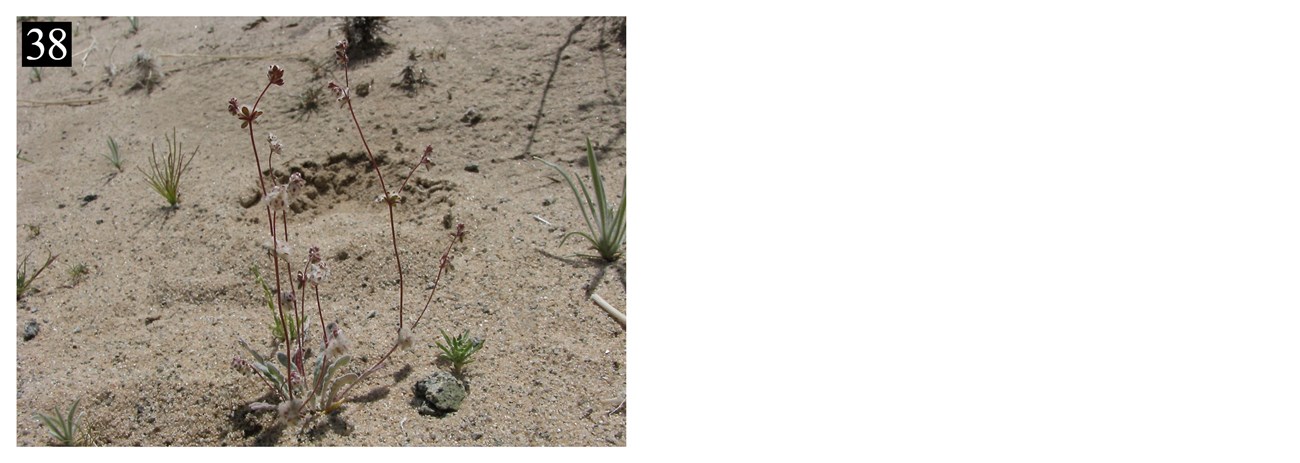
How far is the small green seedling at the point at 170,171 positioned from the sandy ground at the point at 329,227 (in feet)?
0.15

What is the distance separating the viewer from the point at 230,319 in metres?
2.12

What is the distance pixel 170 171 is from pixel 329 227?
2.14ft

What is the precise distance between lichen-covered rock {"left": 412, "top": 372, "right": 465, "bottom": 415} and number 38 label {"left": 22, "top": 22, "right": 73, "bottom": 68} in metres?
2.68

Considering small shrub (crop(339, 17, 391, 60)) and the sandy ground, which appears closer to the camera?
the sandy ground

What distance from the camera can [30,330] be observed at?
2.16 m

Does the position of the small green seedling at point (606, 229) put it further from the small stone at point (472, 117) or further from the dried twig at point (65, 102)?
the dried twig at point (65, 102)

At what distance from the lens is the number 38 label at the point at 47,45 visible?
3.48m

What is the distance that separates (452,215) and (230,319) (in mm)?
664

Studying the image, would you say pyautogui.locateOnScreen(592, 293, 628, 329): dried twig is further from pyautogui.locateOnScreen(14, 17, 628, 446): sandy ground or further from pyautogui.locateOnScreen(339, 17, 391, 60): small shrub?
pyautogui.locateOnScreen(339, 17, 391, 60): small shrub

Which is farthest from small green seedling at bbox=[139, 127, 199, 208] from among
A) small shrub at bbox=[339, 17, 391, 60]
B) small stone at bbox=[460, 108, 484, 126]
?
small stone at bbox=[460, 108, 484, 126]

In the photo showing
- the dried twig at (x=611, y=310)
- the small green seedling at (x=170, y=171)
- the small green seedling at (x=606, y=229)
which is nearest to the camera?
the dried twig at (x=611, y=310)

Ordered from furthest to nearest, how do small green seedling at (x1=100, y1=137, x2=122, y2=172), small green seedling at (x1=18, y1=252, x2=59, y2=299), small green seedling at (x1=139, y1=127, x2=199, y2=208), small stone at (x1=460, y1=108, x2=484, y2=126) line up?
small stone at (x1=460, y1=108, x2=484, y2=126), small green seedling at (x1=100, y1=137, x2=122, y2=172), small green seedling at (x1=139, y1=127, x2=199, y2=208), small green seedling at (x1=18, y1=252, x2=59, y2=299)

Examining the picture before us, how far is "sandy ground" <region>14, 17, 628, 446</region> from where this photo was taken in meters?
1.83

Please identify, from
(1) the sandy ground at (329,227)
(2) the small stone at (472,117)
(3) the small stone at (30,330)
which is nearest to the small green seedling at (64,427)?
(1) the sandy ground at (329,227)
